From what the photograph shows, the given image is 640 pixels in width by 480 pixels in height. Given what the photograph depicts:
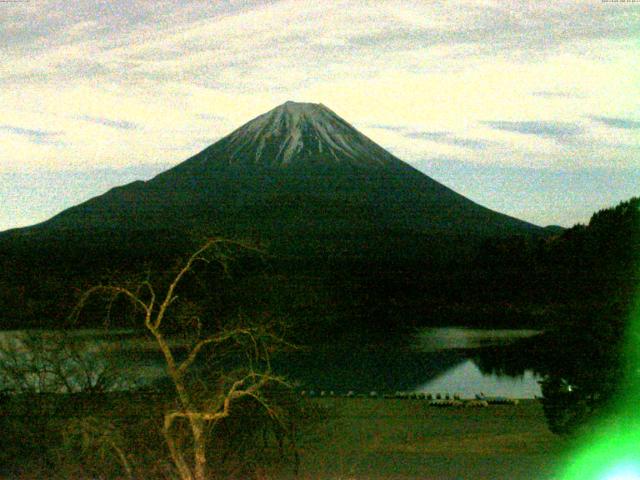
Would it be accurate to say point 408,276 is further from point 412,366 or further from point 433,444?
point 433,444

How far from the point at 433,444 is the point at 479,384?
983 centimetres

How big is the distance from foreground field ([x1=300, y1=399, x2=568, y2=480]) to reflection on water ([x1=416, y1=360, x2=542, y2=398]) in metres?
4.59

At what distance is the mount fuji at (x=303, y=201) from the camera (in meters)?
52.8

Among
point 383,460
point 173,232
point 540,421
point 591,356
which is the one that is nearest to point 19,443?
point 383,460

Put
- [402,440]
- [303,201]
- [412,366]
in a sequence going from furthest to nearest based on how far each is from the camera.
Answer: [303,201]
[412,366]
[402,440]

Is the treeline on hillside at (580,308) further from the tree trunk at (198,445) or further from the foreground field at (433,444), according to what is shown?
the tree trunk at (198,445)

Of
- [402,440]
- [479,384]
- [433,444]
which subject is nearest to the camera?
[433,444]

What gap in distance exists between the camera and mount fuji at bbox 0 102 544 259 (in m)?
52.8

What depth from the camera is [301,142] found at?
66.4 metres

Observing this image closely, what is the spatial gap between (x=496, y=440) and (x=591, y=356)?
3500mm

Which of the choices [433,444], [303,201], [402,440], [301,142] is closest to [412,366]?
[402,440]

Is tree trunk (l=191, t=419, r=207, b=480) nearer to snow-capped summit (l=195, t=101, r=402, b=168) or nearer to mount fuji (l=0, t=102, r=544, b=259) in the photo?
mount fuji (l=0, t=102, r=544, b=259)

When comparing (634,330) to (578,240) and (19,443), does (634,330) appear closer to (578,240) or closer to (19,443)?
(19,443)

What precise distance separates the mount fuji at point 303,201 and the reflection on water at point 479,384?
2665cm
